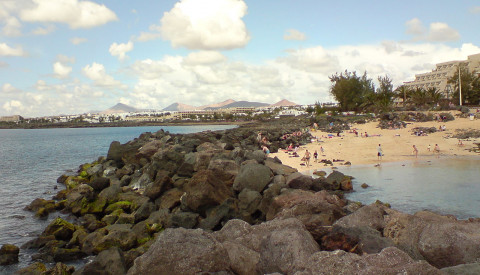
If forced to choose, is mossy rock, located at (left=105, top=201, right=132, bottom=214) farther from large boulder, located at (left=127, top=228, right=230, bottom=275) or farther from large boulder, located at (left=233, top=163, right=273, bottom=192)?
large boulder, located at (left=127, top=228, right=230, bottom=275)

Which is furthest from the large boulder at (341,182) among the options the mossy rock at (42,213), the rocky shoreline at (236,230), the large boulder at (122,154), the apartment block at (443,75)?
the apartment block at (443,75)

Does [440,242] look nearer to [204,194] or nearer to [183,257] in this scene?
[183,257]

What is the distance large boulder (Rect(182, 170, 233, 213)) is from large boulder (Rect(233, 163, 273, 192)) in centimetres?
99

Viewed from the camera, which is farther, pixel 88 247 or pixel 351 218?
pixel 88 247

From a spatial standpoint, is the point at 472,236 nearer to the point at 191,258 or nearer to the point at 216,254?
the point at 216,254

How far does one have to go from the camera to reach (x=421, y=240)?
22.1 feet

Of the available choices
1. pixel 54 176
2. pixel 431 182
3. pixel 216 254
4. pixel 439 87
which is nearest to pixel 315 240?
pixel 216 254

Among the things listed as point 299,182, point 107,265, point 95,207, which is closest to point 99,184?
point 95,207

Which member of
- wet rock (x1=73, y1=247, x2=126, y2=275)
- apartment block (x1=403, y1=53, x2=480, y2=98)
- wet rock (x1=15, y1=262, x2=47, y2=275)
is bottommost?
wet rock (x1=15, y1=262, x2=47, y2=275)

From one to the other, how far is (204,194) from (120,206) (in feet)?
17.2

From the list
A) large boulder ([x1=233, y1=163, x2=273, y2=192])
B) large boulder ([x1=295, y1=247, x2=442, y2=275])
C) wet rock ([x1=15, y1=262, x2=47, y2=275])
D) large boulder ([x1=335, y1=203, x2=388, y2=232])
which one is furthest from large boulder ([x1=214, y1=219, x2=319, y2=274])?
large boulder ([x1=233, y1=163, x2=273, y2=192])

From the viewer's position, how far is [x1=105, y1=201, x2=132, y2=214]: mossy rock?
48.5ft

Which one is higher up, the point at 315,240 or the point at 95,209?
the point at 315,240

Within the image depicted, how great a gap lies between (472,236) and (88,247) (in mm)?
10474
